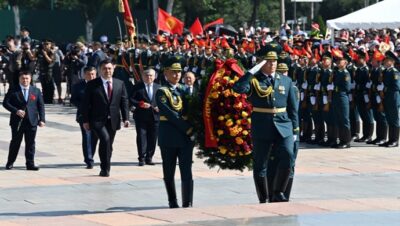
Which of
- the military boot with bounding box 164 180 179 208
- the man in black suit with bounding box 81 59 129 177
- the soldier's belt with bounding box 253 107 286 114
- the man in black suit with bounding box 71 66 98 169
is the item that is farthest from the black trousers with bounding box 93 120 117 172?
the soldier's belt with bounding box 253 107 286 114

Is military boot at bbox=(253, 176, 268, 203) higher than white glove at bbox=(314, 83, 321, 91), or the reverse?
white glove at bbox=(314, 83, 321, 91)

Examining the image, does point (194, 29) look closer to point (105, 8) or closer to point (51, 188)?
point (51, 188)

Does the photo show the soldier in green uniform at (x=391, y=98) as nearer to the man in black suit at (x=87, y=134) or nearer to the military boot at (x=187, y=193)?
the man in black suit at (x=87, y=134)

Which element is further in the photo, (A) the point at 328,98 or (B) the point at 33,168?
(A) the point at 328,98

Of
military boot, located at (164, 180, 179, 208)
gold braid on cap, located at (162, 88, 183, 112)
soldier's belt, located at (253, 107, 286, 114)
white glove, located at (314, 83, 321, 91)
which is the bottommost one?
military boot, located at (164, 180, 179, 208)

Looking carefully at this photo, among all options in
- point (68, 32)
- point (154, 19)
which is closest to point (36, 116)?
point (154, 19)

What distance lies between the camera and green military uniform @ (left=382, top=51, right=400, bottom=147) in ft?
67.4

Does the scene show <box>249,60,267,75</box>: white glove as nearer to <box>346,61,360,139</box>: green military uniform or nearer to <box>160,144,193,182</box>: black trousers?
<box>160,144,193,182</box>: black trousers

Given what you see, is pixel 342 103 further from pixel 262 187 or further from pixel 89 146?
pixel 262 187

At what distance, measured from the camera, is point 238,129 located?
1238 centimetres

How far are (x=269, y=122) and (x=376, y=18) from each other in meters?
19.4

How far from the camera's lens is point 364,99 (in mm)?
21281

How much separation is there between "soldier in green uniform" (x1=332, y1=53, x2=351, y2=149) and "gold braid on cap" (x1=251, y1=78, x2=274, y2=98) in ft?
27.2

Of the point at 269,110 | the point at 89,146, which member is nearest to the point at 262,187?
the point at 269,110
